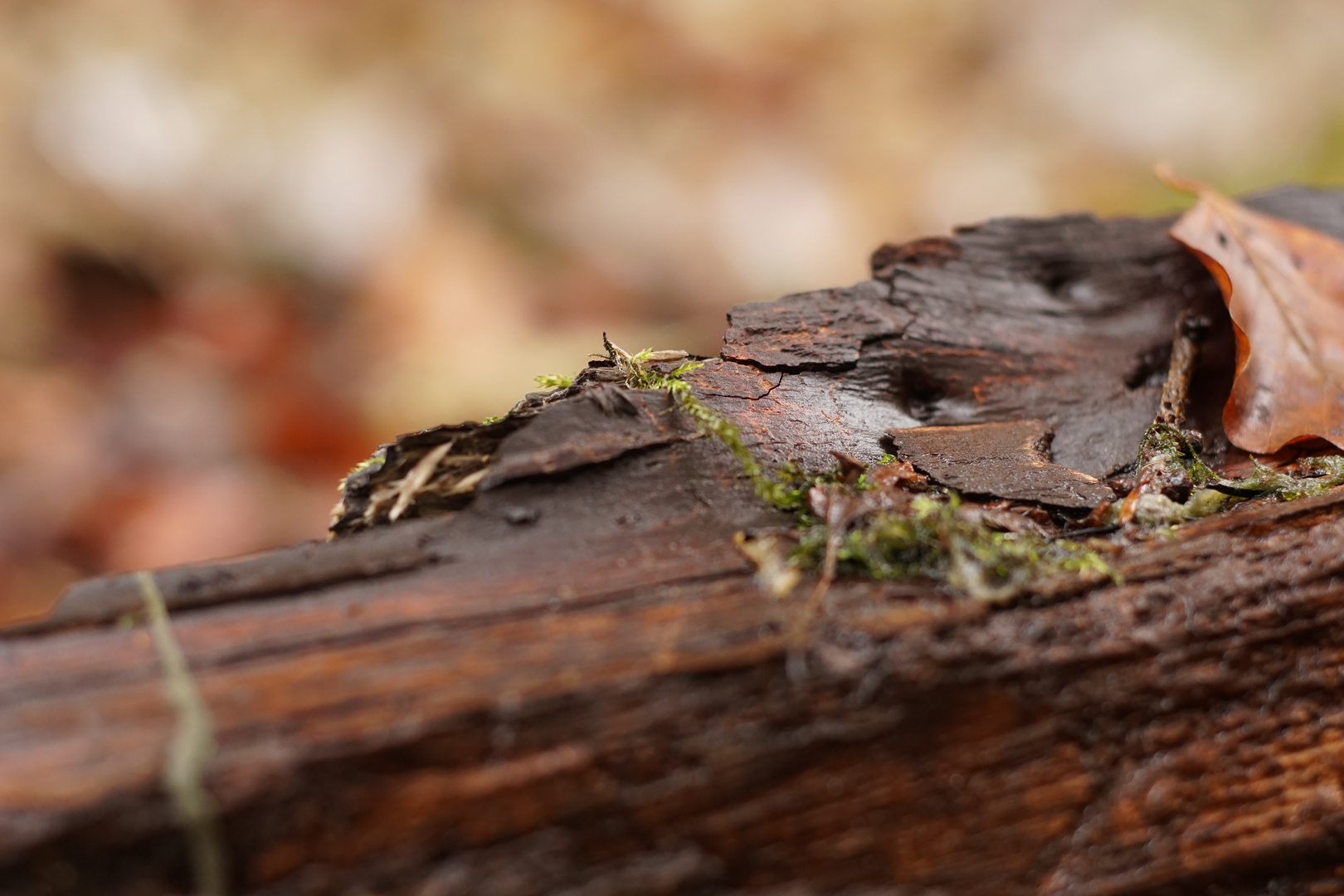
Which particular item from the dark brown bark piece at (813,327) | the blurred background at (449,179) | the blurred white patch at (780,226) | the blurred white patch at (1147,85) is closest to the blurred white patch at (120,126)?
the blurred background at (449,179)

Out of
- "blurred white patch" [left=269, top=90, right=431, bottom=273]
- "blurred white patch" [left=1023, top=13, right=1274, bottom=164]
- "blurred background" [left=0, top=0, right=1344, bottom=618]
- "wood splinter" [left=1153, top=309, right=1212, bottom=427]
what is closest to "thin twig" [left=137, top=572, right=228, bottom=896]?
"wood splinter" [left=1153, top=309, right=1212, bottom=427]

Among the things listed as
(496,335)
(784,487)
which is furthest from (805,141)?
(784,487)

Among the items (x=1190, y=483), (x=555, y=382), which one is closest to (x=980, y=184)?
(x=1190, y=483)

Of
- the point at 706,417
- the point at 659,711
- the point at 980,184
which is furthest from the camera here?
the point at 980,184

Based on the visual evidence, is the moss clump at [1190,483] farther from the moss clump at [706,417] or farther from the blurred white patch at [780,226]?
the blurred white patch at [780,226]

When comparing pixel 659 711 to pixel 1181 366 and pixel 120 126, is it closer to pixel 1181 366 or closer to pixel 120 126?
pixel 1181 366

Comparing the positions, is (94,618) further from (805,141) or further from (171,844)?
(805,141)
